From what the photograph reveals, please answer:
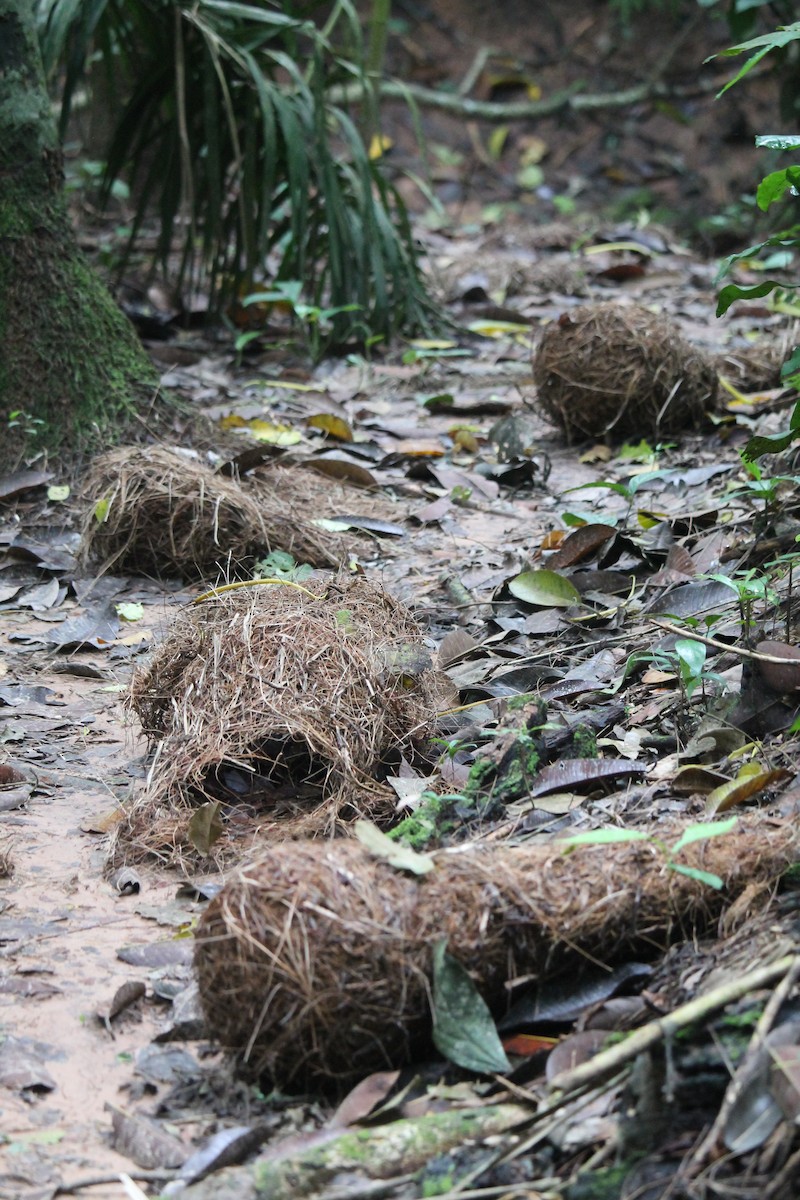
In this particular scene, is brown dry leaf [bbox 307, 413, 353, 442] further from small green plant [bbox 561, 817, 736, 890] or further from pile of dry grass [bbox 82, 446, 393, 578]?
small green plant [bbox 561, 817, 736, 890]

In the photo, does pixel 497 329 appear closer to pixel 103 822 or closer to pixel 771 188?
pixel 771 188

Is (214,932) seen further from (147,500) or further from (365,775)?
(147,500)

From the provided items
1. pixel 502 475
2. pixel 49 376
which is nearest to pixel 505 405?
pixel 502 475

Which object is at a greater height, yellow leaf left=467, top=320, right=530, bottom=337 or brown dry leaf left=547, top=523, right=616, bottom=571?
yellow leaf left=467, top=320, right=530, bottom=337

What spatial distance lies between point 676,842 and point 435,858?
1.07ft

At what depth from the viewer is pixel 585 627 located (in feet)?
9.81

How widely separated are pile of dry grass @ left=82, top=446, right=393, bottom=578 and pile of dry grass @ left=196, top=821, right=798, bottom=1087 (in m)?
1.86

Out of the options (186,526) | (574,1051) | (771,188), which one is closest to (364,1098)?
(574,1051)

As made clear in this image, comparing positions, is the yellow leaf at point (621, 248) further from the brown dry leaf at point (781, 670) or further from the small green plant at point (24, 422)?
the brown dry leaf at point (781, 670)

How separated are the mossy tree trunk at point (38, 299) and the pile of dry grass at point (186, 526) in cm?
52

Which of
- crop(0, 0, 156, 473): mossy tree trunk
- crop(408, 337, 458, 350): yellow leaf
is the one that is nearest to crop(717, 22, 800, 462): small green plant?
crop(0, 0, 156, 473): mossy tree trunk

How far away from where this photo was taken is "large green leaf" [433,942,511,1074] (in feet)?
5.32

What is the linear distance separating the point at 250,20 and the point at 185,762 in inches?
157

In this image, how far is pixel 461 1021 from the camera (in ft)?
5.40
